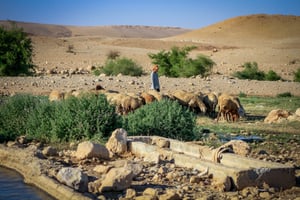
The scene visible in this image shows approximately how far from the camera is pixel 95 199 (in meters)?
7.20

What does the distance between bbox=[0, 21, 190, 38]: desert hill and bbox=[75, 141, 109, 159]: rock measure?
10833cm

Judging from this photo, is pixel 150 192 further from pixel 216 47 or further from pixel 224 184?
pixel 216 47

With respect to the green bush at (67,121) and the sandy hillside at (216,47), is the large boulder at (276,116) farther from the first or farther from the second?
the sandy hillside at (216,47)

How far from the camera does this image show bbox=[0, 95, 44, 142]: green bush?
44.0ft

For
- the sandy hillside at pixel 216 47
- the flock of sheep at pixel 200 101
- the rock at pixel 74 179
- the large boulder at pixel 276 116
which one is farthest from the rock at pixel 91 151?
the sandy hillside at pixel 216 47

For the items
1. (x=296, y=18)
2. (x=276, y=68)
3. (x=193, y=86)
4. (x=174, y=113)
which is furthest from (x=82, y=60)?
(x=296, y=18)

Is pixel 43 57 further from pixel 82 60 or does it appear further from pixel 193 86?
pixel 193 86

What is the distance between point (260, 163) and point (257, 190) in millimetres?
806

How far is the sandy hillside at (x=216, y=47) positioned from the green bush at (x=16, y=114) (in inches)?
514

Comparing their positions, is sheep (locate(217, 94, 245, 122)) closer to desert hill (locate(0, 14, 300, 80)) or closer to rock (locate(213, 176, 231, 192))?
rock (locate(213, 176, 231, 192))

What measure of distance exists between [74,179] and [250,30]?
98.4m

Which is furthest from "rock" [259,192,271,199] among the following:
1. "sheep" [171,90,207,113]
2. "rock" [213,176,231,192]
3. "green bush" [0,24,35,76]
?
"green bush" [0,24,35,76]

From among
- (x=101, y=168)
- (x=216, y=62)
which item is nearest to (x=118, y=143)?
(x=101, y=168)

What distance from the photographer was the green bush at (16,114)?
13410 mm
